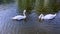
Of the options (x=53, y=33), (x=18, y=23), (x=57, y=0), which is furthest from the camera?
(x=57, y=0)

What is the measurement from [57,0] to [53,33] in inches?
122

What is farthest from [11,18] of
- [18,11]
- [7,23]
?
[18,11]

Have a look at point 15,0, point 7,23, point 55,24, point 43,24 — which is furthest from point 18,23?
point 15,0

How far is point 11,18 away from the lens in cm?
381

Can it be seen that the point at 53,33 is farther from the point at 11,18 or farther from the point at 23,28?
the point at 11,18

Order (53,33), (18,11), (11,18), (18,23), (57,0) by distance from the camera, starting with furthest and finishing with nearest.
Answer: (57,0) → (18,11) → (11,18) → (18,23) → (53,33)

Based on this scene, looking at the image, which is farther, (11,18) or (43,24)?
(11,18)

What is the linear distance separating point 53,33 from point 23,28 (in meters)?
0.61

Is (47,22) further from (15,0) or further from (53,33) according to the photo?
(15,0)

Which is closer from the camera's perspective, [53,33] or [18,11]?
[53,33]

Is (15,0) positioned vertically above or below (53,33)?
above

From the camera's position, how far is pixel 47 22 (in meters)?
3.58

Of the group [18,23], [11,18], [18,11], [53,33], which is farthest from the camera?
[18,11]

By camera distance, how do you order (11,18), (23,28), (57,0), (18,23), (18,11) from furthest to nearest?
(57,0)
(18,11)
(11,18)
(18,23)
(23,28)
